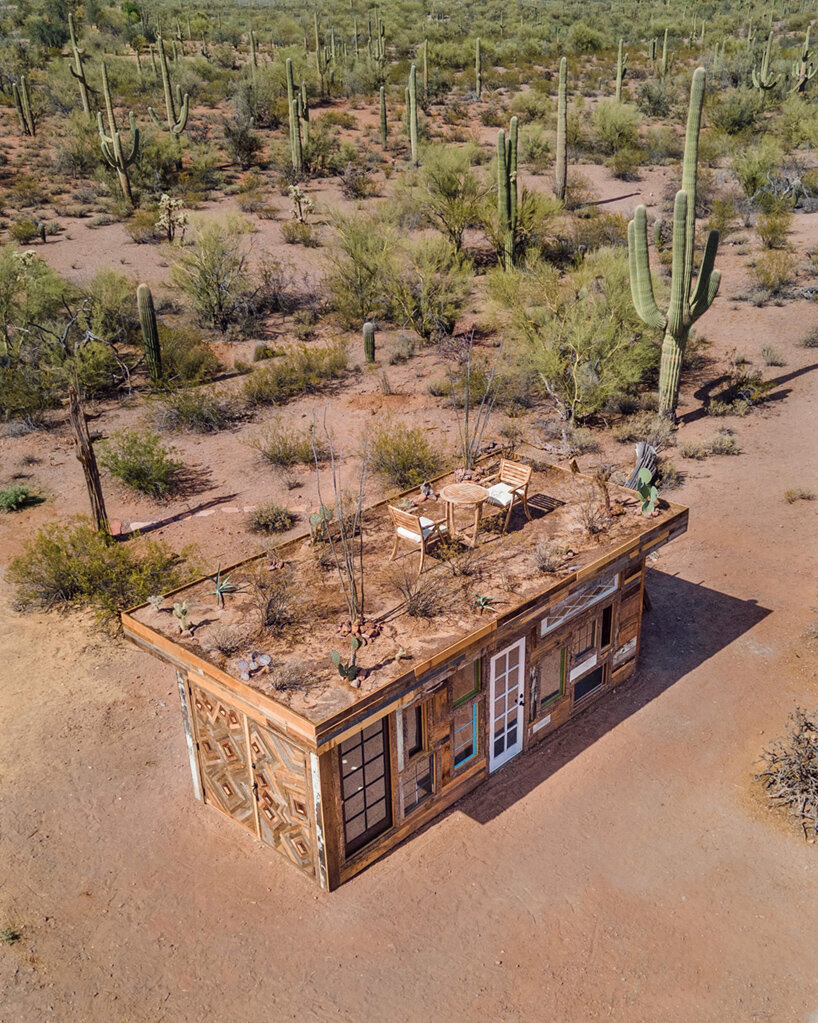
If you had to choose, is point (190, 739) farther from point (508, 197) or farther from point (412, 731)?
point (508, 197)

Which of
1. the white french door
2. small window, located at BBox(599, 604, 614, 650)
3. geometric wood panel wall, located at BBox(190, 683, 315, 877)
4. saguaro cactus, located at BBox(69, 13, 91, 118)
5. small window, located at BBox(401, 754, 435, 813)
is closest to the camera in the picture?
geometric wood panel wall, located at BBox(190, 683, 315, 877)

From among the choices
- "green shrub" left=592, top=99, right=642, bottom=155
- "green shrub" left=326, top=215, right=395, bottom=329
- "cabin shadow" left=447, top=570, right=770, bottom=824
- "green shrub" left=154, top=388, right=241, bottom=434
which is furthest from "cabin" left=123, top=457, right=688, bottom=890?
"green shrub" left=592, top=99, right=642, bottom=155

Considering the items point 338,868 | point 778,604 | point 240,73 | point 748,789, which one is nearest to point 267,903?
point 338,868

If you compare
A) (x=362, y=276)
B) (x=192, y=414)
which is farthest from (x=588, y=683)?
(x=362, y=276)

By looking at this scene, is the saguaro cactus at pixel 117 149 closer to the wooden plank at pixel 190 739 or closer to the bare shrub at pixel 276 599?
the bare shrub at pixel 276 599

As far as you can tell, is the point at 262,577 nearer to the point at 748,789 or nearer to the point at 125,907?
the point at 125,907

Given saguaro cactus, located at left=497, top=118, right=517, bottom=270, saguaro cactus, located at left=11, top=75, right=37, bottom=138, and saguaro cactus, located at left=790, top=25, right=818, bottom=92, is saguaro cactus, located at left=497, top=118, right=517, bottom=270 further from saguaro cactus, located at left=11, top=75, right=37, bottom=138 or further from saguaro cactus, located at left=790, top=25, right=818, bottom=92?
saguaro cactus, located at left=11, top=75, right=37, bottom=138

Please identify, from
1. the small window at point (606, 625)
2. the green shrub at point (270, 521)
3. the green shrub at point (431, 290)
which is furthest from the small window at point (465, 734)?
the green shrub at point (431, 290)
